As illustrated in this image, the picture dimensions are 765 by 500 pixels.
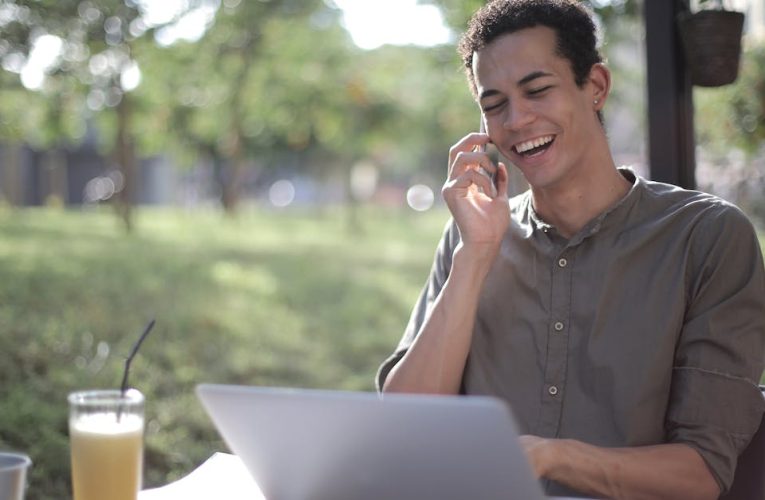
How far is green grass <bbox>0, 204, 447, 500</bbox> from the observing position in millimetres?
4613

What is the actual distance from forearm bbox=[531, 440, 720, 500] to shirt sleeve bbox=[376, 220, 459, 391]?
47 cm

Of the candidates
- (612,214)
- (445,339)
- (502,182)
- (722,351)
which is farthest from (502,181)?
(722,351)

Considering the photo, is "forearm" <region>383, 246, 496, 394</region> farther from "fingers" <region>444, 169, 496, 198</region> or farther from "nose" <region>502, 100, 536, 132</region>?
"nose" <region>502, 100, 536, 132</region>

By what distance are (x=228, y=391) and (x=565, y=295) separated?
2.87 feet

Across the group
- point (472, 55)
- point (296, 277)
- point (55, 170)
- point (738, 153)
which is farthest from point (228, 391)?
point (55, 170)

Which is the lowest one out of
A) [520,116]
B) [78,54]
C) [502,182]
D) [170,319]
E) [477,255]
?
[170,319]

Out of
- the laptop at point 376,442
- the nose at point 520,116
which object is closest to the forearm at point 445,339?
the nose at point 520,116

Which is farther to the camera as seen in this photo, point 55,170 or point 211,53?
point 55,170

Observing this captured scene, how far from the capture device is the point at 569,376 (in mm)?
1712

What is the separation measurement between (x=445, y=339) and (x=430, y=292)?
0.18 metres

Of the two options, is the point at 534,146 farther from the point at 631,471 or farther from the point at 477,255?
the point at 631,471

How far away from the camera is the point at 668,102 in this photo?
2.64m

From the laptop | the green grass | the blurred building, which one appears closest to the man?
the laptop

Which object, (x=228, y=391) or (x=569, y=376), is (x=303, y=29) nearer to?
(x=569, y=376)
